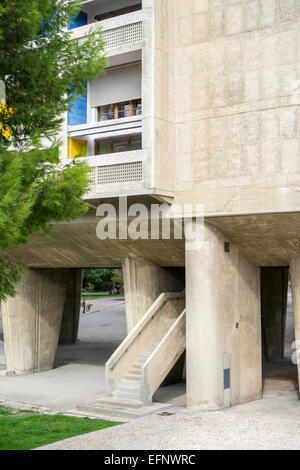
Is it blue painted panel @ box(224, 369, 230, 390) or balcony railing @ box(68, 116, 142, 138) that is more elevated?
balcony railing @ box(68, 116, 142, 138)

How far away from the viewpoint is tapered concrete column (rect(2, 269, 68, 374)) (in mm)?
27422

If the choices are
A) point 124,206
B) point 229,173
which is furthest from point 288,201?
point 124,206

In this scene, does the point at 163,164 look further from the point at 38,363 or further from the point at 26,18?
the point at 38,363

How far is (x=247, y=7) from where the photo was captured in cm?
1886

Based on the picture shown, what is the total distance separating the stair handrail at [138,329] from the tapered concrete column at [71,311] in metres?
16.2

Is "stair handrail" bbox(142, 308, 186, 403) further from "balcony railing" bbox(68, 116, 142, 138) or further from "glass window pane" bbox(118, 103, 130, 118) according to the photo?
"glass window pane" bbox(118, 103, 130, 118)

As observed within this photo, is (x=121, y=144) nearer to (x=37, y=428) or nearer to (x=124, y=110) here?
(x=124, y=110)

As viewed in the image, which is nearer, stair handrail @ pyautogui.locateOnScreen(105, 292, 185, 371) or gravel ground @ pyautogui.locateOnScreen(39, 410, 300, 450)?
gravel ground @ pyautogui.locateOnScreen(39, 410, 300, 450)

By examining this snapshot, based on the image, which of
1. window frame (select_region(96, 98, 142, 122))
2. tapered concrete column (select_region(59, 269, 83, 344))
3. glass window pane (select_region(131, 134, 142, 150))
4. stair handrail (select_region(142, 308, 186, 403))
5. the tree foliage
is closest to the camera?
stair handrail (select_region(142, 308, 186, 403))

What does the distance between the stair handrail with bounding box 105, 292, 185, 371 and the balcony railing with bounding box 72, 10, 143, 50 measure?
9.10 metres

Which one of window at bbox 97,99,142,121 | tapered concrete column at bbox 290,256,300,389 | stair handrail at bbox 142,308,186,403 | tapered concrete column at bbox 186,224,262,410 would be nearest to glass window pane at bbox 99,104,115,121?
window at bbox 97,99,142,121

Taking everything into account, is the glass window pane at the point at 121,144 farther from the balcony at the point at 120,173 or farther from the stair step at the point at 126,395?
the stair step at the point at 126,395

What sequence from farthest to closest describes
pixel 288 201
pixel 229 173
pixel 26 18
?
1. pixel 229 173
2. pixel 288 201
3. pixel 26 18

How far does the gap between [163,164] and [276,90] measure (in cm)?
406
